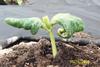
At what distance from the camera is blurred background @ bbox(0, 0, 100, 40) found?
2707 millimetres

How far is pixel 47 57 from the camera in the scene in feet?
5.08

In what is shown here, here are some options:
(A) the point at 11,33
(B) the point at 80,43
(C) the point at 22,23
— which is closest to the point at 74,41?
(B) the point at 80,43

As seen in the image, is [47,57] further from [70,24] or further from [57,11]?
[57,11]

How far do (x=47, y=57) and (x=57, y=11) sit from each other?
1.78m

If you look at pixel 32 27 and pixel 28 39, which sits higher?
pixel 32 27

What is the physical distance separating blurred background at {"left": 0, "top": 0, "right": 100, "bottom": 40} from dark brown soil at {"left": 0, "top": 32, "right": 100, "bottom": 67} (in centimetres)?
92

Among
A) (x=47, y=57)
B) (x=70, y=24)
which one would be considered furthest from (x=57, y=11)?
(x=70, y=24)

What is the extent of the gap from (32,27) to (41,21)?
7cm

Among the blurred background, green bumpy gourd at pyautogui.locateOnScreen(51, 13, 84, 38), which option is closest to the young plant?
green bumpy gourd at pyautogui.locateOnScreen(51, 13, 84, 38)

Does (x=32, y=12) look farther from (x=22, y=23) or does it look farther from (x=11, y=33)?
(x=22, y=23)

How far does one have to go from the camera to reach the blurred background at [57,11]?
2.71m

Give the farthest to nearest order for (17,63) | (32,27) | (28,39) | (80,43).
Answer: (28,39) < (80,43) < (17,63) < (32,27)

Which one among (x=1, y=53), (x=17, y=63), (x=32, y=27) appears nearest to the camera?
(x=32, y=27)

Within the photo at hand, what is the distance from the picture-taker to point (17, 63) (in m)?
1.56
